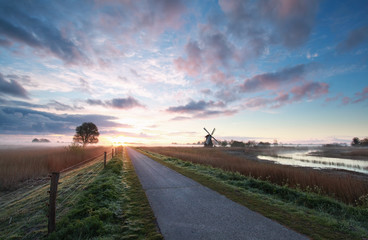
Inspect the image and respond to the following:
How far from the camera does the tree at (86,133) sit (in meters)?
62.7

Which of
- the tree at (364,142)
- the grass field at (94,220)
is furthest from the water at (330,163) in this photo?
the tree at (364,142)

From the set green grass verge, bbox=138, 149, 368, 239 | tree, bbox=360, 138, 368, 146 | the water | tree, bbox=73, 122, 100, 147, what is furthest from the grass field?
tree, bbox=360, 138, 368, 146

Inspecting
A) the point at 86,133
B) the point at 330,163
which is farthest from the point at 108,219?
the point at 86,133

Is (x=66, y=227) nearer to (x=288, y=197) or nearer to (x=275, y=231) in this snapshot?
(x=275, y=231)

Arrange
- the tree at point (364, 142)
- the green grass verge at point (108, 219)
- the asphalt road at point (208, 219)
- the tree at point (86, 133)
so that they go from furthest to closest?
the tree at point (364, 142) < the tree at point (86, 133) < the green grass verge at point (108, 219) < the asphalt road at point (208, 219)

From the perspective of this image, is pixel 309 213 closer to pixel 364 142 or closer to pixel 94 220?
pixel 94 220

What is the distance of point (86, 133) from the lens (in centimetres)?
6419


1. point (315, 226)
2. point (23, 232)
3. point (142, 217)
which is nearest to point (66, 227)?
point (23, 232)

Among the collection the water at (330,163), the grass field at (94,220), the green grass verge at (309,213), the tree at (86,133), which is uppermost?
the tree at (86,133)

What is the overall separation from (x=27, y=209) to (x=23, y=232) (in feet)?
9.46

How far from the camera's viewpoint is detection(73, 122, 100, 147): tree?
62688 millimetres

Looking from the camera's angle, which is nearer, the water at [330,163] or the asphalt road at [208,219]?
the asphalt road at [208,219]

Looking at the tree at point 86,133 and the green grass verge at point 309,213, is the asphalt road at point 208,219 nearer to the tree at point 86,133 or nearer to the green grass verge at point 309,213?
the green grass verge at point 309,213

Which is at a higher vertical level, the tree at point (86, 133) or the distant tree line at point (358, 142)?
the tree at point (86, 133)
